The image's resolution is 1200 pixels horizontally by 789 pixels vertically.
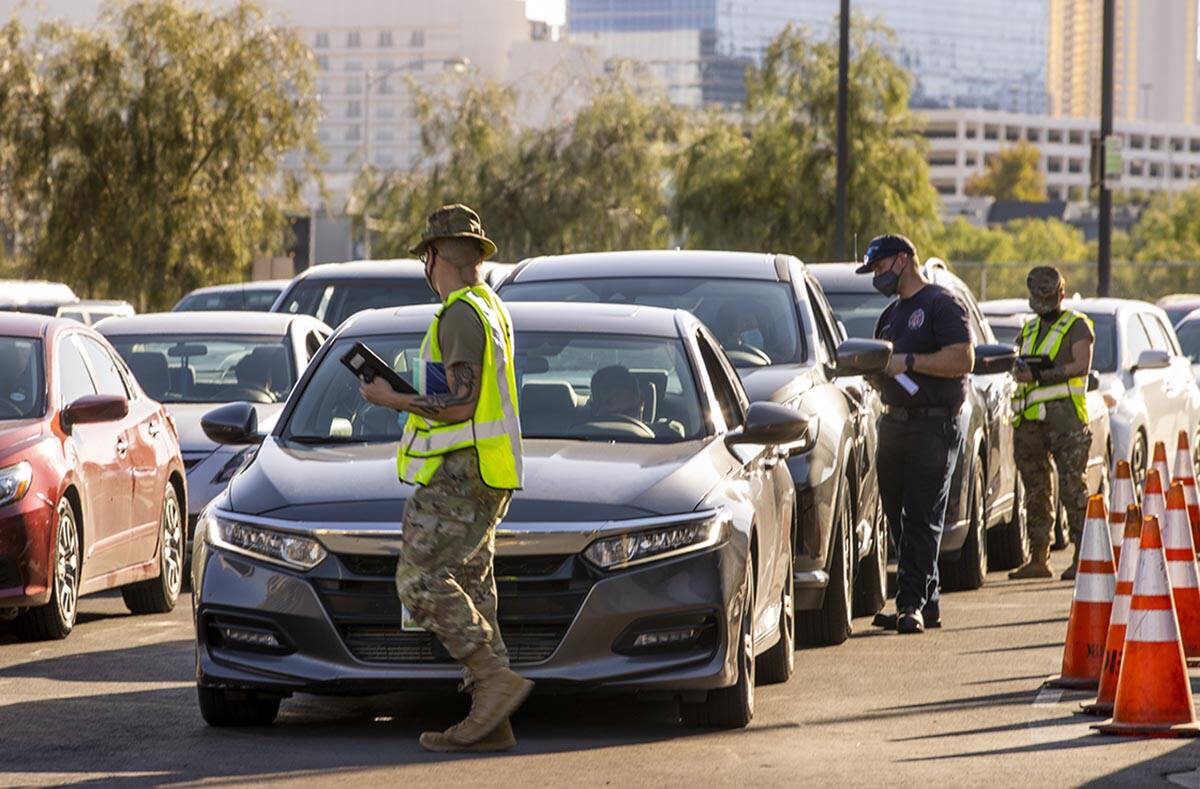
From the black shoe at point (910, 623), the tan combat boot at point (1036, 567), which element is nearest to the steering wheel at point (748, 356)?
the black shoe at point (910, 623)

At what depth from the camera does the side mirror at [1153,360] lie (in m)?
20.0

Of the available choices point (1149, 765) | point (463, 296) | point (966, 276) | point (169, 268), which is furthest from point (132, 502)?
point (966, 276)

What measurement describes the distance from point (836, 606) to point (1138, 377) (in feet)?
31.2

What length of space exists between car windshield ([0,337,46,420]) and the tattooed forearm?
479cm

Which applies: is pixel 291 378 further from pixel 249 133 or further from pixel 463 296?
pixel 249 133

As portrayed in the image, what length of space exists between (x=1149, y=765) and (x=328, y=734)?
268 centimetres

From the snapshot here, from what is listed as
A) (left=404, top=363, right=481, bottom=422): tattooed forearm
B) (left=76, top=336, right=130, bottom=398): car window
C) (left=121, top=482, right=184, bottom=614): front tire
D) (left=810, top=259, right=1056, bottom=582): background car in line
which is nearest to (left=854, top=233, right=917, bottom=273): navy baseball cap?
(left=810, top=259, right=1056, bottom=582): background car in line

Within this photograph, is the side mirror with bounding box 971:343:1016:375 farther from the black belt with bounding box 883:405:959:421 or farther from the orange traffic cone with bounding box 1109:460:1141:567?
the orange traffic cone with bounding box 1109:460:1141:567

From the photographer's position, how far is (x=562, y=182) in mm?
56781

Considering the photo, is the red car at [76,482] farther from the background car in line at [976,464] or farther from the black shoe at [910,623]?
the background car in line at [976,464]

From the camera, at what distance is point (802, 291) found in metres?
12.7

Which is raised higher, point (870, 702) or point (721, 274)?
point (721, 274)

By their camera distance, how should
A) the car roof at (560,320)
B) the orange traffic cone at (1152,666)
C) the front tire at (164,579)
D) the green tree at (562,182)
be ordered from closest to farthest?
the orange traffic cone at (1152,666), the car roof at (560,320), the front tire at (164,579), the green tree at (562,182)

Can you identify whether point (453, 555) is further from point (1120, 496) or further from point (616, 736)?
point (1120, 496)
